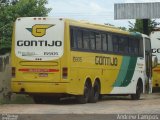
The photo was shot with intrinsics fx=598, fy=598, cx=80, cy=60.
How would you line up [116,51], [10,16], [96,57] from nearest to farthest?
[96,57] → [116,51] → [10,16]

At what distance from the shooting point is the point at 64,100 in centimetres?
2484

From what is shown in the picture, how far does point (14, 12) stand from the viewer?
1559 inches

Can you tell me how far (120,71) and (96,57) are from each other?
10.1 ft

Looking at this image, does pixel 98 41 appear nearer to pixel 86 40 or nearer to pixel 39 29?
pixel 86 40

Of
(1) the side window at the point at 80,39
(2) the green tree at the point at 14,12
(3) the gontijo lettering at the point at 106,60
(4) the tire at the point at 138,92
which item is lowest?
(4) the tire at the point at 138,92

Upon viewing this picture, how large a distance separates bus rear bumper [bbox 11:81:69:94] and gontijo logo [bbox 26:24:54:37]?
1756 mm

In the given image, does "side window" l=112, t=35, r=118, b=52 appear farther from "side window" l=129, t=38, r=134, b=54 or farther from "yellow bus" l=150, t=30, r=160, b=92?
"yellow bus" l=150, t=30, r=160, b=92

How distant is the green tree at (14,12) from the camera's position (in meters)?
37.9

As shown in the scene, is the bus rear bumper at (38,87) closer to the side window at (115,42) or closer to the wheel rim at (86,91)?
the wheel rim at (86,91)

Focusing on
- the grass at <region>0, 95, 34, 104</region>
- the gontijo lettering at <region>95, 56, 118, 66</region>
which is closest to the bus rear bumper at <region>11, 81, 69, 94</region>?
the grass at <region>0, 95, 34, 104</region>

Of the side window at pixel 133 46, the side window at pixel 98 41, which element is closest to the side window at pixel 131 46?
the side window at pixel 133 46

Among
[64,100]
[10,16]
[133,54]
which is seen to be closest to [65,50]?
[64,100]

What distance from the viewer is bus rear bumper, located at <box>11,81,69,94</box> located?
21047 mm

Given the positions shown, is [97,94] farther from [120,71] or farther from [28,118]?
[28,118]
